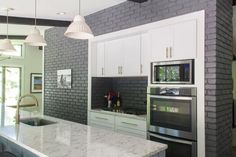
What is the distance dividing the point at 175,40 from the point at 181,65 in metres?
0.36

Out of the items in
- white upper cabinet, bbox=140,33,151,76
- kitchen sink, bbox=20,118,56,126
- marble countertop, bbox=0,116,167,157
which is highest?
white upper cabinet, bbox=140,33,151,76

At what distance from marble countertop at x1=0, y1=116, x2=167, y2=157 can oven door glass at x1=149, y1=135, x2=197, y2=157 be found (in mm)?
1148

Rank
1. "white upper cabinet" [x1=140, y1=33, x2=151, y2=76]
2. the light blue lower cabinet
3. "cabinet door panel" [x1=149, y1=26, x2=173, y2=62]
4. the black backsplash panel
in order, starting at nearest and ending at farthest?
the light blue lower cabinet, "cabinet door panel" [x1=149, y1=26, x2=173, y2=62], "white upper cabinet" [x1=140, y1=33, x2=151, y2=76], the black backsplash panel

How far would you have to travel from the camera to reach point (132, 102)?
4.34 metres

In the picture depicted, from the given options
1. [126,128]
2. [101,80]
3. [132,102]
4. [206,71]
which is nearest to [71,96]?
[101,80]

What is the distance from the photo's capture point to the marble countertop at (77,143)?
169cm

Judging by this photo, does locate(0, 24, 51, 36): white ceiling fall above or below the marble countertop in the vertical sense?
above

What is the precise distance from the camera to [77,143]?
6.33ft

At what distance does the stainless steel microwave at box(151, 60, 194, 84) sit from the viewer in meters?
2.92

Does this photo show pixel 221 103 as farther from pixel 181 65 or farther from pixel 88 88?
pixel 88 88

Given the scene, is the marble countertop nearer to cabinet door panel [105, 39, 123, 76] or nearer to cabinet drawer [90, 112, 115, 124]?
cabinet drawer [90, 112, 115, 124]

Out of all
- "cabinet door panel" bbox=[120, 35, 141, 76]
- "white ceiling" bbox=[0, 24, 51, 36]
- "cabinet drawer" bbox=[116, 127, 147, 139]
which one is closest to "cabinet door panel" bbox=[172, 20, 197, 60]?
"cabinet door panel" bbox=[120, 35, 141, 76]

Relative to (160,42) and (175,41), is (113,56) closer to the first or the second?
(160,42)

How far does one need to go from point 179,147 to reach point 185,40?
4.68 feet
